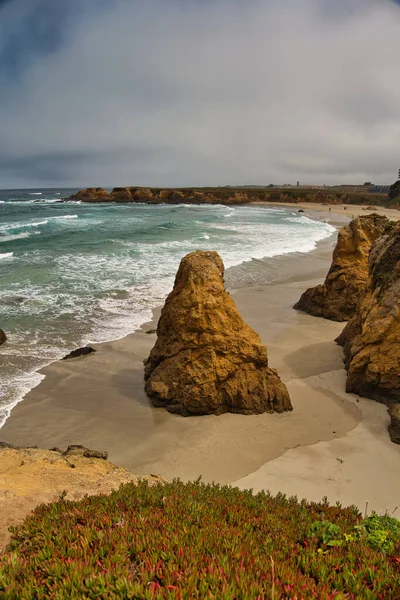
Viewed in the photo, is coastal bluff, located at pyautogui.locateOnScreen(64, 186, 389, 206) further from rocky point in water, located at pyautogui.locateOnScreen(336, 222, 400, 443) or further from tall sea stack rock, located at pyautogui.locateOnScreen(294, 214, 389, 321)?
rocky point in water, located at pyautogui.locateOnScreen(336, 222, 400, 443)

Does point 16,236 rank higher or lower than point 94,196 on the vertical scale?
lower

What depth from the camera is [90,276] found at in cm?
2203

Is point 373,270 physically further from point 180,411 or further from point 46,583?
point 46,583

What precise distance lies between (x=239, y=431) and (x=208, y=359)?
5.44 feet

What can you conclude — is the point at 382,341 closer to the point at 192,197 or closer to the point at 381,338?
the point at 381,338

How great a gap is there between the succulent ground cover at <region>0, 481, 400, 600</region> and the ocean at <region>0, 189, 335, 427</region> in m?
6.06

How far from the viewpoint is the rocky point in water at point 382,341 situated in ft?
28.7

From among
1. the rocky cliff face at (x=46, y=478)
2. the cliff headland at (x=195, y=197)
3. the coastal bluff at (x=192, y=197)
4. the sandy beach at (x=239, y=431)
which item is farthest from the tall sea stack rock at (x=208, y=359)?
the coastal bluff at (x=192, y=197)

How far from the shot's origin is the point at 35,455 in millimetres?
6332

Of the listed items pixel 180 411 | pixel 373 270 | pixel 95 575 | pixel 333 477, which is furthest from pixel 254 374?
pixel 95 575

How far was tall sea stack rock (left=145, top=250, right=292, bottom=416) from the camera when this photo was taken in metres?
8.69

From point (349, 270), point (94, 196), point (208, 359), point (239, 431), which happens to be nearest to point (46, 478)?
point (239, 431)

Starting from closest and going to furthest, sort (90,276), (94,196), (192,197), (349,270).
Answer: (349,270)
(90,276)
(192,197)
(94,196)

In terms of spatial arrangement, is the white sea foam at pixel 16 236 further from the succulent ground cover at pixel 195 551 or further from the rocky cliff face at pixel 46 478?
the succulent ground cover at pixel 195 551
